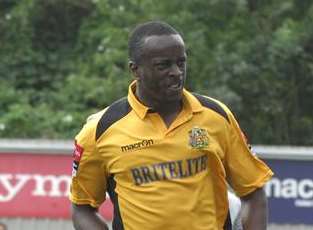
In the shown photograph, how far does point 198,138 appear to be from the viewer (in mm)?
3393

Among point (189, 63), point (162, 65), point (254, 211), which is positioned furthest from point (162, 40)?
point (189, 63)

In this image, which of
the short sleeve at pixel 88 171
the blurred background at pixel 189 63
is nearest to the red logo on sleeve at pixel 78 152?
the short sleeve at pixel 88 171

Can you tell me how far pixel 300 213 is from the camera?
360 inches

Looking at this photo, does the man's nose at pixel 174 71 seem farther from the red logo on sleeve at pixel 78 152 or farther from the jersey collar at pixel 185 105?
the red logo on sleeve at pixel 78 152

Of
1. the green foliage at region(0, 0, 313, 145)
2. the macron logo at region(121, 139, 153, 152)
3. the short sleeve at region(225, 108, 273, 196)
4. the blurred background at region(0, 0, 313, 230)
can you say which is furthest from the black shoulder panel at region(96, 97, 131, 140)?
the green foliage at region(0, 0, 313, 145)

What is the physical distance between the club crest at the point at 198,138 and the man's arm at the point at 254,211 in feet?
0.97

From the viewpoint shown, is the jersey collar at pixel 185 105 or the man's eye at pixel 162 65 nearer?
the man's eye at pixel 162 65

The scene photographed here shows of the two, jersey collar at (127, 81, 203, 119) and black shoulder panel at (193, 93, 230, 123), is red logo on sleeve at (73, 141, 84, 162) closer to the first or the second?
jersey collar at (127, 81, 203, 119)

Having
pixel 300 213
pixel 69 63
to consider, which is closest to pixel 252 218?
pixel 300 213

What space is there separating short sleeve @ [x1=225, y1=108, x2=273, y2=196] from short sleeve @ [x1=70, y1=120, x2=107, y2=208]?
0.44 meters

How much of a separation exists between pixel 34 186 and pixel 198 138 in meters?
5.90

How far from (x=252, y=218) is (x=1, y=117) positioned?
35.5 ft

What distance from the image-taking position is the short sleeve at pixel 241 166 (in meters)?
3.50

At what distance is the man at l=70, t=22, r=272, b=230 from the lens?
3379mm
